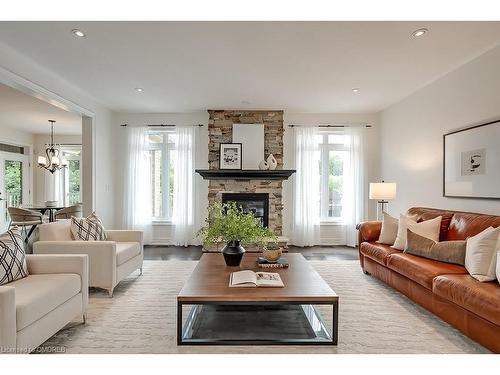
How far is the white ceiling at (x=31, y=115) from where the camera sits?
533 cm

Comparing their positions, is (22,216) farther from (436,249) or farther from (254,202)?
(436,249)

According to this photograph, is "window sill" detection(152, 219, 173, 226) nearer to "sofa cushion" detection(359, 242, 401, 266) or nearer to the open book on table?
"sofa cushion" detection(359, 242, 401, 266)

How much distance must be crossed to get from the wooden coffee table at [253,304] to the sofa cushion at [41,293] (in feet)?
2.80

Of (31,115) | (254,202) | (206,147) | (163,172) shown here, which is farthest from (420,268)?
(31,115)

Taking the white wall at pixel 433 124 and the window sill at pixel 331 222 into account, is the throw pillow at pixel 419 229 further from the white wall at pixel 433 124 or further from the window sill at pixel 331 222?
the window sill at pixel 331 222

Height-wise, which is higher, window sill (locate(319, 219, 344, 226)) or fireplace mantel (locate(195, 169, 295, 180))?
fireplace mantel (locate(195, 169, 295, 180))

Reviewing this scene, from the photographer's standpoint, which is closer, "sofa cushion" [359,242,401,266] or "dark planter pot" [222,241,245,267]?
"dark planter pot" [222,241,245,267]

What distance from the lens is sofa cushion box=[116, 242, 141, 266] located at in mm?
3506

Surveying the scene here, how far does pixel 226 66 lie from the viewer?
382 centimetres

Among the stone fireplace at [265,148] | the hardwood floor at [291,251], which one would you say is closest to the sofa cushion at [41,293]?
the hardwood floor at [291,251]

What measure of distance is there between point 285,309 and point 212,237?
911mm

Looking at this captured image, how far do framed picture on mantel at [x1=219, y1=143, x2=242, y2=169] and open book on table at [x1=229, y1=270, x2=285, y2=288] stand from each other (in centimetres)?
342

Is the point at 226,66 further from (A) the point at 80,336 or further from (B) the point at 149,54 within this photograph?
(A) the point at 80,336

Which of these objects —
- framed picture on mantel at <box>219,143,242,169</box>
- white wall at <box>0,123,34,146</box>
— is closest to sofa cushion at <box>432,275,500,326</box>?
framed picture on mantel at <box>219,143,242,169</box>
